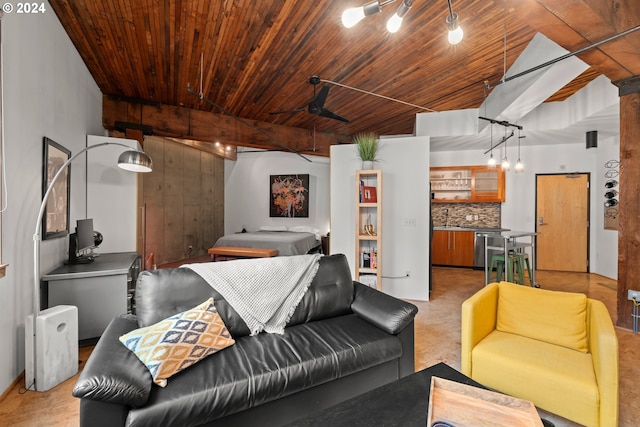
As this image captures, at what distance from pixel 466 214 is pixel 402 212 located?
133 inches

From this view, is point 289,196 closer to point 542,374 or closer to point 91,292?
point 91,292

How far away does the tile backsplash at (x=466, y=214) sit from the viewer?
6.73 meters

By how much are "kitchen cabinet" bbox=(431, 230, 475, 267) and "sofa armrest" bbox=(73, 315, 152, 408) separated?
6.00 m

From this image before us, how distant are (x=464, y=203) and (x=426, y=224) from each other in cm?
325

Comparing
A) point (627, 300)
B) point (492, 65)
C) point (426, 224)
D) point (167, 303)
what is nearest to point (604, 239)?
point (627, 300)

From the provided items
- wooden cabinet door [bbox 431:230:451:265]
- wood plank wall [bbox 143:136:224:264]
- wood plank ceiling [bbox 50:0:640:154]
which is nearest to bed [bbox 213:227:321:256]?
wood plank wall [bbox 143:136:224:264]

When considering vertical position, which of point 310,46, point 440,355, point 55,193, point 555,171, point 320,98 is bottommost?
point 440,355

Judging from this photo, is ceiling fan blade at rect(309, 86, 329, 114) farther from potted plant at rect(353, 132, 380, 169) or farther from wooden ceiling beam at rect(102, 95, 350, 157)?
wooden ceiling beam at rect(102, 95, 350, 157)

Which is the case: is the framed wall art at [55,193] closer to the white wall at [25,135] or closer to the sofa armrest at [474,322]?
the white wall at [25,135]

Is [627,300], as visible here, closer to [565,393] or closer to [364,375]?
[565,393]

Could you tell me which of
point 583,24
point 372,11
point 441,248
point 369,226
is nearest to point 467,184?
point 441,248

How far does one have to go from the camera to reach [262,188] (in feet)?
27.7

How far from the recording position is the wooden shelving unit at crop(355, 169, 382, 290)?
4.07m

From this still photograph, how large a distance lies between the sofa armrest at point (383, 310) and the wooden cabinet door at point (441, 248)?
4.85m
